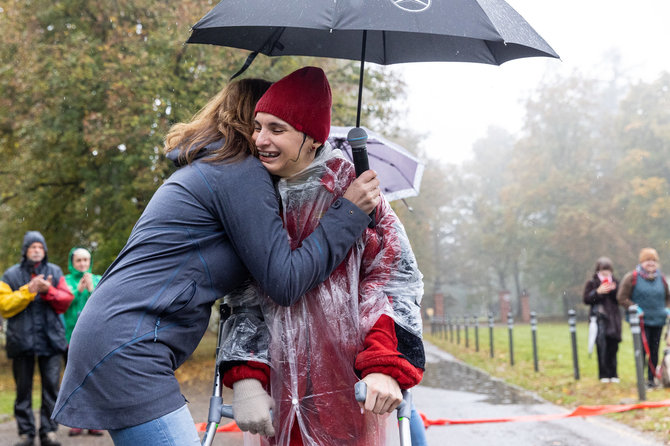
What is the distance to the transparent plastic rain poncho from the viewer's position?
256cm

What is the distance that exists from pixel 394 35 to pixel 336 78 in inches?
472

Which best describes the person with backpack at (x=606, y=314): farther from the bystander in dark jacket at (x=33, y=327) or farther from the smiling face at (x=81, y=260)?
the bystander in dark jacket at (x=33, y=327)

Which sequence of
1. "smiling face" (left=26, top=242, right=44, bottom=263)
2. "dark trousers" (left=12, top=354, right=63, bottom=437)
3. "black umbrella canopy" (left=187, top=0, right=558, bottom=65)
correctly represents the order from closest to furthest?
"black umbrella canopy" (left=187, top=0, right=558, bottom=65)
"dark trousers" (left=12, top=354, right=63, bottom=437)
"smiling face" (left=26, top=242, right=44, bottom=263)

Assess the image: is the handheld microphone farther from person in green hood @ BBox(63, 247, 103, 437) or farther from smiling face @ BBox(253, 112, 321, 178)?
person in green hood @ BBox(63, 247, 103, 437)

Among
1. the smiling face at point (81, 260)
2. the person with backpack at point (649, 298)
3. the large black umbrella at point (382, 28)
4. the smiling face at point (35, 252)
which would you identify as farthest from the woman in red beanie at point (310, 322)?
the person with backpack at point (649, 298)

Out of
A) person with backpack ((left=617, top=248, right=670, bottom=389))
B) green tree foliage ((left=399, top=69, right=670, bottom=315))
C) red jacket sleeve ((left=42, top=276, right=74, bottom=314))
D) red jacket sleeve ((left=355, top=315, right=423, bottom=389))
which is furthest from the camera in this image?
green tree foliage ((left=399, top=69, right=670, bottom=315))

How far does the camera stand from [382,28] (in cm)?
261

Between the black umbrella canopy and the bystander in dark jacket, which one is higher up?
the black umbrella canopy

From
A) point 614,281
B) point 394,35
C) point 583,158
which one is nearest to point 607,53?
point 583,158

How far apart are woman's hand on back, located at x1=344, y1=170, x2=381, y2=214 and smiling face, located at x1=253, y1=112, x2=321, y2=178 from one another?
0.22 m

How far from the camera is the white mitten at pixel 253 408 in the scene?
96.7 inches

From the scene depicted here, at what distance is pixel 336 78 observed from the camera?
50.9 ft

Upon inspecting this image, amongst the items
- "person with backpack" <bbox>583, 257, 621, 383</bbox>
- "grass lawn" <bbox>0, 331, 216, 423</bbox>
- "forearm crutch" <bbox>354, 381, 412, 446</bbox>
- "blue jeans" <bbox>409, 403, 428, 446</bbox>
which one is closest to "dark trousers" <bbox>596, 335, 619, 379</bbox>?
"person with backpack" <bbox>583, 257, 621, 383</bbox>

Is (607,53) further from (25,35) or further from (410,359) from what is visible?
(410,359)
